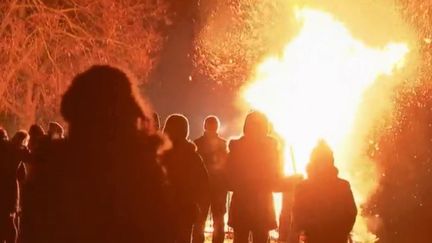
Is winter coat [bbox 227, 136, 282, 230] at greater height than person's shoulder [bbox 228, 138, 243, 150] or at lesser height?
lesser

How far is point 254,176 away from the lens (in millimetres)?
7586

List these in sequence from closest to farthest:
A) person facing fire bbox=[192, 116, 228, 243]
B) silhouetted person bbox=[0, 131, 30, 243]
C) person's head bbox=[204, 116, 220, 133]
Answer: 1. silhouetted person bbox=[0, 131, 30, 243]
2. person facing fire bbox=[192, 116, 228, 243]
3. person's head bbox=[204, 116, 220, 133]

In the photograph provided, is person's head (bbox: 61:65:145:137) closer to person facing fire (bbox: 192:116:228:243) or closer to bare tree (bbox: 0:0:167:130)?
person facing fire (bbox: 192:116:228:243)

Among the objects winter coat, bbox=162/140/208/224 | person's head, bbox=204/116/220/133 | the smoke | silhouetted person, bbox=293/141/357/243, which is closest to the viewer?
silhouetted person, bbox=293/141/357/243

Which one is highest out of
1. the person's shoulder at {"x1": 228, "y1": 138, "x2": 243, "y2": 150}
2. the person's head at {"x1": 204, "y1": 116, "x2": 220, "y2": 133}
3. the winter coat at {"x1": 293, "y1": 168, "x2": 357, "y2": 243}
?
the person's head at {"x1": 204, "y1": 116, "x2": 220, "y2": 133}

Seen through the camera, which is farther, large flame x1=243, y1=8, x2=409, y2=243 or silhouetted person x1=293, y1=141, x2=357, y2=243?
large flame x1=243, y1=8, x2=409, y2=243

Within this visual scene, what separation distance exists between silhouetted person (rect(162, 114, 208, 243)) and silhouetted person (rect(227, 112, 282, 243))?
51 centimetres

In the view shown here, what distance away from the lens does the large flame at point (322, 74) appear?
13312mm

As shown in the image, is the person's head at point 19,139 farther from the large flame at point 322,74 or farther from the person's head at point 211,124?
the large flame at point 322,74

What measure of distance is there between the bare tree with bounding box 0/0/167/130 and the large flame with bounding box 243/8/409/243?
5.38 m

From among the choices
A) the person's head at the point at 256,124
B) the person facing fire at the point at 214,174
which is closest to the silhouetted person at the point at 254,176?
the person's head at the point at 256,124

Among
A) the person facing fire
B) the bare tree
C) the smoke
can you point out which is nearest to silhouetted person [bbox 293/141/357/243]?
the person facing fire

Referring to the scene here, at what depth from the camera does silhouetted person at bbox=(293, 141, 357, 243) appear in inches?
259

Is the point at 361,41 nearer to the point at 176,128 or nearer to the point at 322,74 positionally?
the point at 322,74
